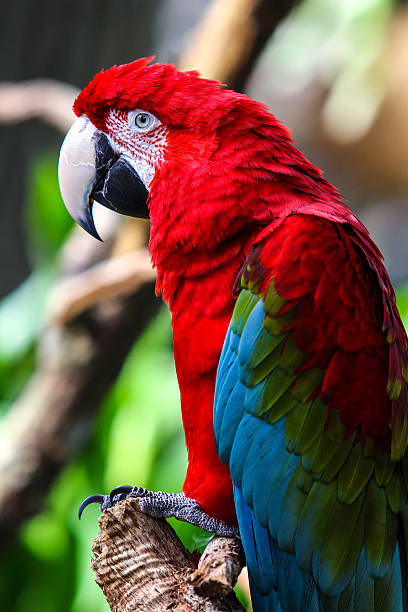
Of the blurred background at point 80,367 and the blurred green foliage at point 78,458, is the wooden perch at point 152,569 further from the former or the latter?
the blurred green foliage at point 78,458

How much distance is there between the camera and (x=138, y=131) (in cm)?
107

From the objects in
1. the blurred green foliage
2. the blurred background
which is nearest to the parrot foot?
the blurred background

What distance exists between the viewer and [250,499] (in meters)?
0.89

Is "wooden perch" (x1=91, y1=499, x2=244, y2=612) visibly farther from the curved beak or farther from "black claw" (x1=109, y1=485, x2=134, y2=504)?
the curved beak

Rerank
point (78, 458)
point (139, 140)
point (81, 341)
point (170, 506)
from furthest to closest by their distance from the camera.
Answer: point (78, 458)
point (81, 341)
point (139, 140)
point (170, 506)

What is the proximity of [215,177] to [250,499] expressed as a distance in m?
0.48

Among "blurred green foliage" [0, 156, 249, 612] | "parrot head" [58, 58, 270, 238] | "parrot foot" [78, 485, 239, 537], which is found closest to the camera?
"parrot foot" [78, 485, 239, 537]

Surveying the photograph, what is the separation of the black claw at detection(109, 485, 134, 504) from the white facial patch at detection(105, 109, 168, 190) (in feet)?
1.62

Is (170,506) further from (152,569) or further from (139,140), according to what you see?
(139,140)

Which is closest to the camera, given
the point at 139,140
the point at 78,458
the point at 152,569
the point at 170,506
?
the point at 152,569

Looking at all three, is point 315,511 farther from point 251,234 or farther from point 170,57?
point 170,57

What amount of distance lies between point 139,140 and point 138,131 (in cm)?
2

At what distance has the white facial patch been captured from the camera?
105 cm

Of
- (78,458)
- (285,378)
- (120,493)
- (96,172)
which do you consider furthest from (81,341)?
(285,378)
